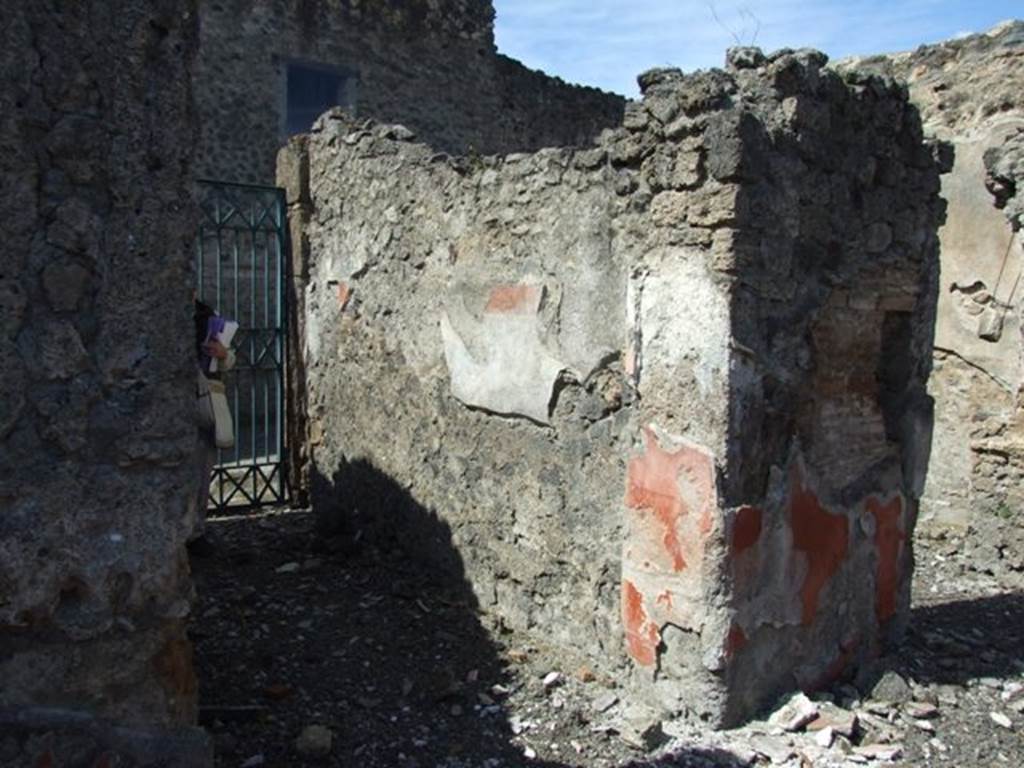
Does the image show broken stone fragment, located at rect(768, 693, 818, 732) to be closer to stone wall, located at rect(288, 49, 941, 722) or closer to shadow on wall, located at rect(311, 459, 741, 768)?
stone wall, located at rect(288, 49, 941, 722)

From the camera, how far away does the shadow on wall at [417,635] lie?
2.96m

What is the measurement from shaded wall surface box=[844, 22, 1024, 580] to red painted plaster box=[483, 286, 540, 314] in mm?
2862

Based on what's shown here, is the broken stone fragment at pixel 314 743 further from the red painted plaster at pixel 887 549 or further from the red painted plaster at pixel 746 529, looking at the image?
the red painted plaster at pixel 887 549

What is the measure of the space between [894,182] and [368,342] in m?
2.45

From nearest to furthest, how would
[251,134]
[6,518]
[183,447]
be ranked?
1. [6,518]
2. [183,447]
3. [251,134]

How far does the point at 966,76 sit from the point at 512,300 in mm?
3264

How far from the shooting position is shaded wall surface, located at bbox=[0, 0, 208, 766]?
180 centimetres

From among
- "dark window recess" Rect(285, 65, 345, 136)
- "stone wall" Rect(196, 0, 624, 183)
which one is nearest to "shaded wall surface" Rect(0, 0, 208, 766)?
"stone wall" Rect(196, 0, 624, 183)

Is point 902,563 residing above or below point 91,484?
below

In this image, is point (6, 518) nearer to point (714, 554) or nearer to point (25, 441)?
point (25, 441)

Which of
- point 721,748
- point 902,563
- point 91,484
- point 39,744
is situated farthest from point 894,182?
point 39,744

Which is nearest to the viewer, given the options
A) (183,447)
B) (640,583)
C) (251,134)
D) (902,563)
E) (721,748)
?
(183,447)

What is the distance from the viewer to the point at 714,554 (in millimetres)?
2936

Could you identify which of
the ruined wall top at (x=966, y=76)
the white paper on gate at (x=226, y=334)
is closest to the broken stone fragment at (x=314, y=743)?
the white paper on gate at (x=226, y=334)
